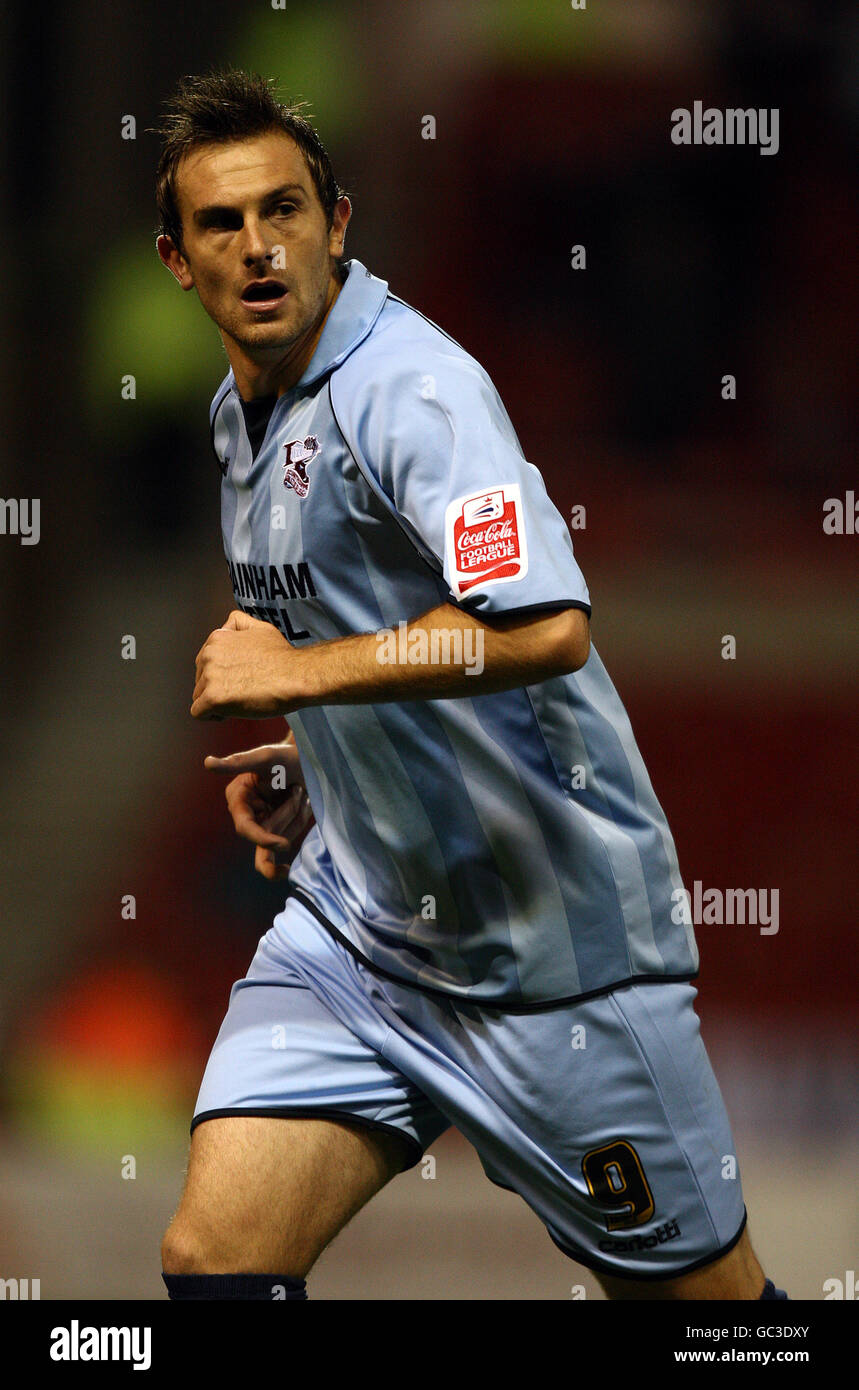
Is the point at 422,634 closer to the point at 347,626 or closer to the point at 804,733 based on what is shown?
the point at 347,626

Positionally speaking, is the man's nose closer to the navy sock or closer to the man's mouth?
the man's mouth

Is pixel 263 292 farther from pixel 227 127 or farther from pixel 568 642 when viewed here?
pixel 568 642

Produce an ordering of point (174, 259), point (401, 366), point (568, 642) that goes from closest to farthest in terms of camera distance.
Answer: point (568, 642)
point (401, 366)
point (174, 259)

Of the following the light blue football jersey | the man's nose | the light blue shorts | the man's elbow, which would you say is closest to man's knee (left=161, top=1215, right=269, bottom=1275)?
the light blue shorts

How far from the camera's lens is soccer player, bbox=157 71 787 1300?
166 centimetres

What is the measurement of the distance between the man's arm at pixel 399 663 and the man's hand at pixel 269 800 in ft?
1.48

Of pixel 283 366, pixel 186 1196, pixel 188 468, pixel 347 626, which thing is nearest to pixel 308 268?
pixel 283 366

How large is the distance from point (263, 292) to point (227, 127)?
0.19 metres

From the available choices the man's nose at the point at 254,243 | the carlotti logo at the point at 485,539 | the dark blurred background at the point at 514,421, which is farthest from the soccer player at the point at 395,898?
the dark blurred background at the point at 514,421

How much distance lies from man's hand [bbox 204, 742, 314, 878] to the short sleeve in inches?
20.5

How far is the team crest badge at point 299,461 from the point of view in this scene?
1658mm

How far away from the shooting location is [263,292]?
5.54 feet

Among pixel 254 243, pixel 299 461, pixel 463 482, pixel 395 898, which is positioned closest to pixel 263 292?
pixel 254 243

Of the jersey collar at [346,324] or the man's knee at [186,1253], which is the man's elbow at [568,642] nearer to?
the jersey collar at [346,324]
